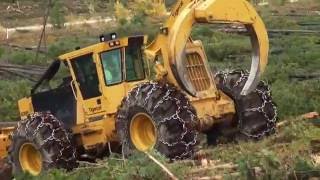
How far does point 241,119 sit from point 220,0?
6.76ft

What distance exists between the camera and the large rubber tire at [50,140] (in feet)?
40.7

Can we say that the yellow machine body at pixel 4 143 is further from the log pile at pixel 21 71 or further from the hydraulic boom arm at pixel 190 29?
the log pile at pixel 21 71

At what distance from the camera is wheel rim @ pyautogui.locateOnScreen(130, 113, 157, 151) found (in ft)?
37.9

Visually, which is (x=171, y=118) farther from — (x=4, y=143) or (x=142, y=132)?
(x=4, y=143)

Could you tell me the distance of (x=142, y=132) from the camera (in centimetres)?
1183

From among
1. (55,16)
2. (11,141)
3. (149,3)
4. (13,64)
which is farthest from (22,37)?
(11,141)

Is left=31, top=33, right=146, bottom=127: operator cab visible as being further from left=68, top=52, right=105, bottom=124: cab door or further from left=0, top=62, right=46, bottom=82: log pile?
left=0, top=62, right=46, bottom=82: log pile

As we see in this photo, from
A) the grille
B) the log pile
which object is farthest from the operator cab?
the log pile

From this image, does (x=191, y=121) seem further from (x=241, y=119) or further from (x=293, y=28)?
(x=293, y=28)

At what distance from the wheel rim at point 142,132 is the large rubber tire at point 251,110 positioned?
65.4 inches

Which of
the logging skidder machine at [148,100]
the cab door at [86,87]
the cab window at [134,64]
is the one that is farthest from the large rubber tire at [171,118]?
the cab door at [86,87]

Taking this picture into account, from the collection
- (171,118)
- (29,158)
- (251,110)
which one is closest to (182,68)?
(171,118)

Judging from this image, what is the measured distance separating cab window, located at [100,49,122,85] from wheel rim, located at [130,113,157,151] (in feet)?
3.94

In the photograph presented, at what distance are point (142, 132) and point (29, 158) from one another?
2.38m
